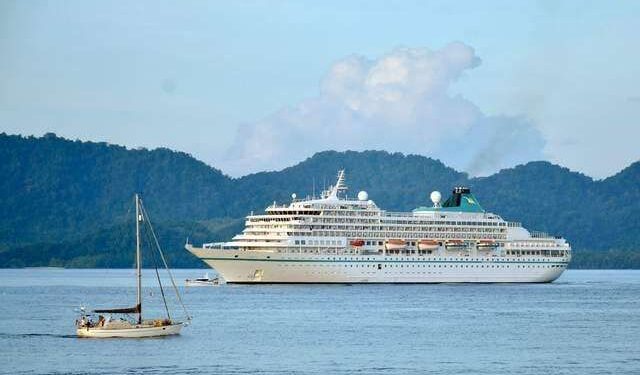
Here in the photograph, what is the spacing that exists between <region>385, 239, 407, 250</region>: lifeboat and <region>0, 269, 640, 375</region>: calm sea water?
8.34m

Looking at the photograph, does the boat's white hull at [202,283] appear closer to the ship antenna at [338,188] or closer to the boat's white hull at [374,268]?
the boat's white hull at [374,268]

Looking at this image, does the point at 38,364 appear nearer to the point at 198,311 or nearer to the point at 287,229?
the point at 198,311

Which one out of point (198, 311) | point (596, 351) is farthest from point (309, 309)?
point (596, 351)

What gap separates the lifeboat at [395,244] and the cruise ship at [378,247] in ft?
0.25

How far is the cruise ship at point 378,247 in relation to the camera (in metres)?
96.1

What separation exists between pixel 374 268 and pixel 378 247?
6.74ft

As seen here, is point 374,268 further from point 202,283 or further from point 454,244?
point 202,283

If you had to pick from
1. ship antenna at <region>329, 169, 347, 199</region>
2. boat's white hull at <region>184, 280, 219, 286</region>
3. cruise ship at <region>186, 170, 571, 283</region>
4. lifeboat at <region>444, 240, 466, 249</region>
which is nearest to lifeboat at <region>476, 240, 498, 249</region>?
cruise ship at <region>186, 170, 571, 283</region>

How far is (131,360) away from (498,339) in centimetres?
1776

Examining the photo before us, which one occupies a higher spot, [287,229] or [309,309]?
[287,229]

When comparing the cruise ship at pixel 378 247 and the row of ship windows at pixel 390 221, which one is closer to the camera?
the cruise ship at pixel 378 247

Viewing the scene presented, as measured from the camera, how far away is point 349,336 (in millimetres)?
59312

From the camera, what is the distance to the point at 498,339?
192 feet

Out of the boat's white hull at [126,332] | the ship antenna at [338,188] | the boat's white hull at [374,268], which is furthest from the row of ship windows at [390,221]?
the boat's white hull at [126,332]
